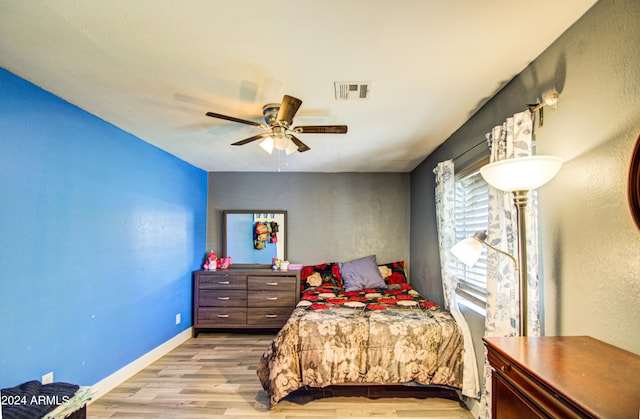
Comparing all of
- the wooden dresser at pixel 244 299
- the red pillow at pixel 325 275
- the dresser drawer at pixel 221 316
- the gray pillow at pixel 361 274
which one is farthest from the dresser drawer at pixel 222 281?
the gray pillow at pixel 361 274

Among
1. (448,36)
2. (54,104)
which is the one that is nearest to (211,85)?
(54,104)

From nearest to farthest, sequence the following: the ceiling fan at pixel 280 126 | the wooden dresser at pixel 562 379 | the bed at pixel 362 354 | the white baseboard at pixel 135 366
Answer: the wooden dresser at pixel 562 379, the ceiling fan at pixel 280 126, the bed at pixel 362 354, the white baseboard at pixel 135 366

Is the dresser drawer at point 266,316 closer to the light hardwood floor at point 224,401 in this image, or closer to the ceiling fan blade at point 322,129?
the light hardwood floor at point 224,401

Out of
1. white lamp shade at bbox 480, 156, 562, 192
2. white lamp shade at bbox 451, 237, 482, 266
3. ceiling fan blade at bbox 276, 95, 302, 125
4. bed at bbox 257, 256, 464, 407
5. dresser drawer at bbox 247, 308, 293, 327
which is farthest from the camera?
dresser drawer at bbox 247, 308, 293, 327

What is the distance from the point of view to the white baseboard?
254 centimetres

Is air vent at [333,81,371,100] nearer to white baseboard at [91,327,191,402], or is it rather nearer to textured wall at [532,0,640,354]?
textured wall at [532,0,640,354]

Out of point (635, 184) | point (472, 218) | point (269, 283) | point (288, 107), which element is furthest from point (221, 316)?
point (635, 184)

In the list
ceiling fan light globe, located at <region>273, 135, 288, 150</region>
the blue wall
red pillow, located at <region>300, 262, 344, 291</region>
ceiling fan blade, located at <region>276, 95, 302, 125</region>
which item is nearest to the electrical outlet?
the blue wall

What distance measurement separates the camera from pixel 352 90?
199 centimetres

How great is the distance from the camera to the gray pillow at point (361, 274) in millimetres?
4047

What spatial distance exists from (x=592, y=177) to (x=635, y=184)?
12.5 inches

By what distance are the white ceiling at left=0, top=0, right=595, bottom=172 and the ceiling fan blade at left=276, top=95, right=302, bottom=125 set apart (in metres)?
0.13

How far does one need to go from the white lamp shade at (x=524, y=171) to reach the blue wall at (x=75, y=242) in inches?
108

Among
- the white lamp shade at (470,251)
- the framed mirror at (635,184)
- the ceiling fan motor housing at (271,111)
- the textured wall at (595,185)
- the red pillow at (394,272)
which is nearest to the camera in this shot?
the framed mirror at (635,184)
